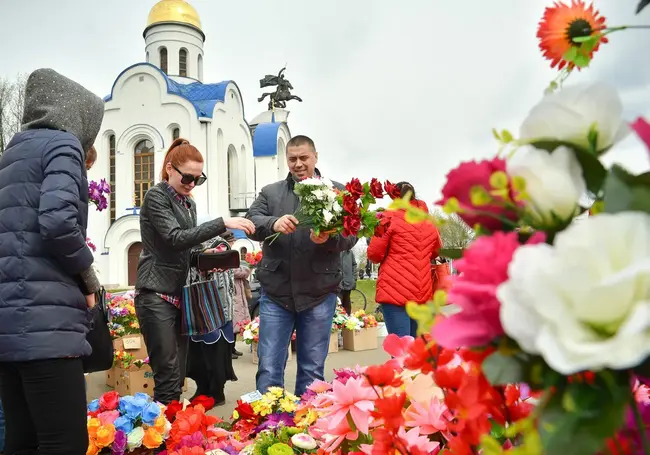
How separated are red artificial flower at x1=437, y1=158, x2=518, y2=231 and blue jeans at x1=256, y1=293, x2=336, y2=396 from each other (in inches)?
117

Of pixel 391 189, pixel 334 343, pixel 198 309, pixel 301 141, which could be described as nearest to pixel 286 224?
pixel 391 189

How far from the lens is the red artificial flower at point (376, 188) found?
3.20 meters

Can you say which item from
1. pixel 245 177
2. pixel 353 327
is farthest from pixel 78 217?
pixel 245 177

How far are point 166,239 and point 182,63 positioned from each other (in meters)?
27.0

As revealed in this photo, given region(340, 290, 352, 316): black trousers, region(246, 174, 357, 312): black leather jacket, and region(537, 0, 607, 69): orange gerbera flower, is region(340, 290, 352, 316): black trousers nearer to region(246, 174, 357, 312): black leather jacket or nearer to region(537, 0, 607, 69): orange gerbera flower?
region(246, 174, 357, 312): black leather jacket

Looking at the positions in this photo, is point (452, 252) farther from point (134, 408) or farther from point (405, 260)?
point (405, 260)

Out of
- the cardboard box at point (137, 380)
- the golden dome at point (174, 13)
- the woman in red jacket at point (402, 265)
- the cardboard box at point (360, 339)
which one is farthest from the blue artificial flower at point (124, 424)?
the golden dome at point (174, 13)

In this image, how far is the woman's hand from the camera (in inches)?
125

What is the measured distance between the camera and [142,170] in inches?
952

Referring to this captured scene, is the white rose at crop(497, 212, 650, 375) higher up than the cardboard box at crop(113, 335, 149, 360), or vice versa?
the white rose at crop(497, 212, 650, 375)

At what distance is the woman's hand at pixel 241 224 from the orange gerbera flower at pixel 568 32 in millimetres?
2414

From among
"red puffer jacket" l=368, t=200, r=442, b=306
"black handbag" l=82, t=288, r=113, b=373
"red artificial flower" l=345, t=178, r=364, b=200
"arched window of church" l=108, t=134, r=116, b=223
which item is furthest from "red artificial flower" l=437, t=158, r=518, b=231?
"arched window of church" l=108, t=134, r=116, b=223

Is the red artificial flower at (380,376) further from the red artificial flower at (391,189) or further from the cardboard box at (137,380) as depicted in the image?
the cardboard box at (137,380)

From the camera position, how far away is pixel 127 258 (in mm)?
23359
